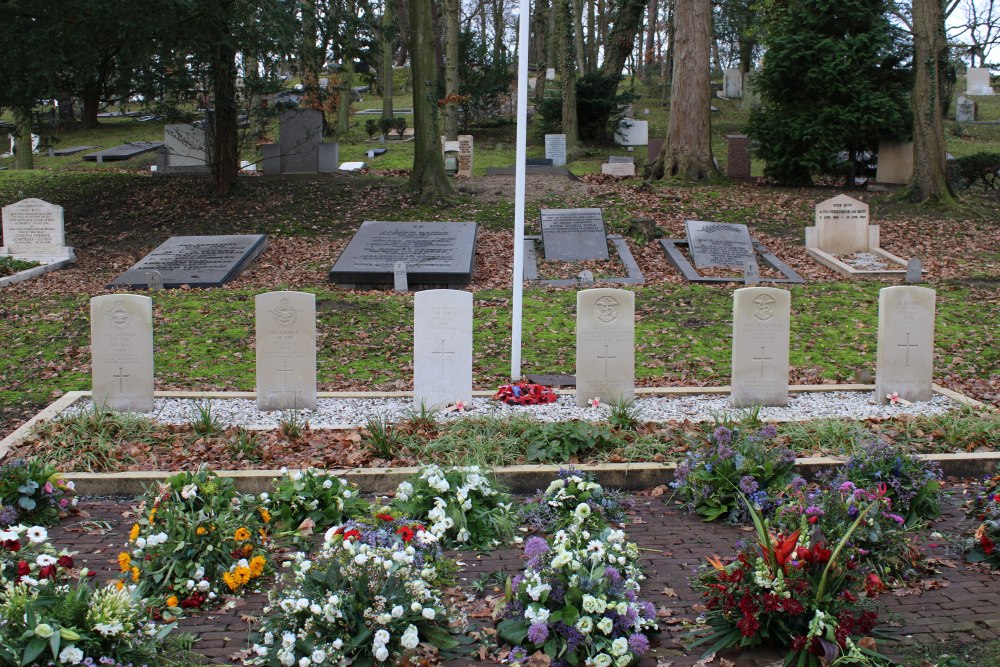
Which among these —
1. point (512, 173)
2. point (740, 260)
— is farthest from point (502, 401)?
point (512, 173)

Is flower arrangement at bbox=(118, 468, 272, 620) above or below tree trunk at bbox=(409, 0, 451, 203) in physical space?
below

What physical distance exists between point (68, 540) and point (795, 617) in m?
4.68

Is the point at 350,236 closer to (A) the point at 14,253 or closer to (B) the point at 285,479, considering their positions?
(A) the point at 14,253

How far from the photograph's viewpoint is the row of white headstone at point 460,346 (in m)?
9.25

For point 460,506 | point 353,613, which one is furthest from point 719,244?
point 353,613

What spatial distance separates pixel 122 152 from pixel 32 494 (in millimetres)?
28457

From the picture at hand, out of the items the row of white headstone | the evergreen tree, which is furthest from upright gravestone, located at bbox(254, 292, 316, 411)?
the evergreen tree

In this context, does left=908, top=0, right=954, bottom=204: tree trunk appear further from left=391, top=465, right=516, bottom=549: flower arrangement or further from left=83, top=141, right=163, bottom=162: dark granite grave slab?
left=83, top=141, right=163, bottom=162: dark granite grave slab

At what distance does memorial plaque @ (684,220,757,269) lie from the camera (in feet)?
55.1

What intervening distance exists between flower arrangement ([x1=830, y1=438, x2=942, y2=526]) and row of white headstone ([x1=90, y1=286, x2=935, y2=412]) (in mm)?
2799

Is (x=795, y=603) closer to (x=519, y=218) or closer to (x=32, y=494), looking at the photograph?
(x=32, y=494)

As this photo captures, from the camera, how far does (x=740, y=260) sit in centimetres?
1684

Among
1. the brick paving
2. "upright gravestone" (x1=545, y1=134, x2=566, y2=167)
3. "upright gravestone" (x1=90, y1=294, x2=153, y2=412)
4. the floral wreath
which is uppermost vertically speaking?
"upright gravestone" (x1=545, y1=134, x2=566, y2=167)

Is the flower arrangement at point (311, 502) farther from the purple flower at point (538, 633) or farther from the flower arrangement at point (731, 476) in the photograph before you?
the flower arrangement at point (731, 476)
